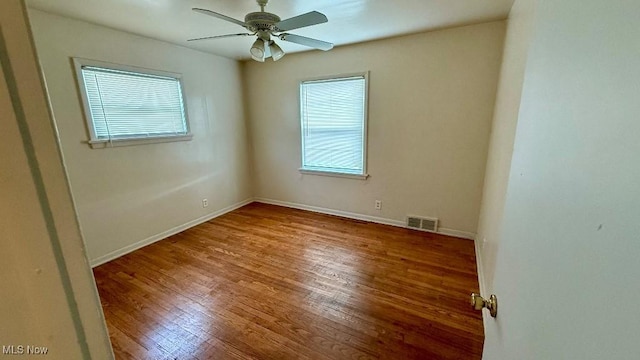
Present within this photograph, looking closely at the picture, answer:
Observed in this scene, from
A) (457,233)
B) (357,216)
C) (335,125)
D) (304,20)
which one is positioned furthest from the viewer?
(357,216)

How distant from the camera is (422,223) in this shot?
3.28m

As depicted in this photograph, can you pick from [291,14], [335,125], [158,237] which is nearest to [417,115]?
[335,125]

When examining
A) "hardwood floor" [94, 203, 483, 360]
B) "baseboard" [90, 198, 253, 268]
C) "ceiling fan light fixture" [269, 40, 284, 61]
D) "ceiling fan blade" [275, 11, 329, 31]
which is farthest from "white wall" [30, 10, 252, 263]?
"ceiling fan blade" [275, 11, 329, 31]

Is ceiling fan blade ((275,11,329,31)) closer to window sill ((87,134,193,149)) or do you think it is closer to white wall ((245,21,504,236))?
white wall ((245,21,504,236))

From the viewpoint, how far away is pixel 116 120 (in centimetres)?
268

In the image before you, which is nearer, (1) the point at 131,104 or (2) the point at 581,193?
(2) the point at 581,193

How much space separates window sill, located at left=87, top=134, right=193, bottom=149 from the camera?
2.55 metres

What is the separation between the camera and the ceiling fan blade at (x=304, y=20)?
1713 millimetres

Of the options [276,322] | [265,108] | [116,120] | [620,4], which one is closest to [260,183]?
[265,108]

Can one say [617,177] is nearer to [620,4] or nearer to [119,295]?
[620,4]

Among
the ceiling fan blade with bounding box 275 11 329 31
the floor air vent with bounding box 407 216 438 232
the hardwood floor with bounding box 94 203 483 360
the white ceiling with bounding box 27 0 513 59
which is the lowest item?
the hardwood floor with bounding box 94 203 483 360

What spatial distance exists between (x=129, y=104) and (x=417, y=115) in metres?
3.30

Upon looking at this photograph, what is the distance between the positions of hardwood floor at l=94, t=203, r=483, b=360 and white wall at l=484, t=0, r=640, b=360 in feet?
4.41

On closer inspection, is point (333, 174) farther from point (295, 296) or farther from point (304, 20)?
point (304, 20)
